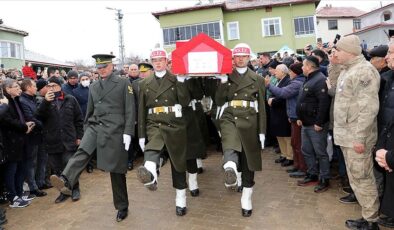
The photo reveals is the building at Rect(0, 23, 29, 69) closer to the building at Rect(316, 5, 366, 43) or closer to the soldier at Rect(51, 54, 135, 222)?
the soldier at Rect(51, 54, 135, 222)

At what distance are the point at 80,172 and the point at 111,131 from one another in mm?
659

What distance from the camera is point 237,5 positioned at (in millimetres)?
33844

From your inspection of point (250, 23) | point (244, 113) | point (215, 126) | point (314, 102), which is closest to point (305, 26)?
point (250, 23)

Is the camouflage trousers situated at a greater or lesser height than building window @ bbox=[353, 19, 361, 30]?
lesser

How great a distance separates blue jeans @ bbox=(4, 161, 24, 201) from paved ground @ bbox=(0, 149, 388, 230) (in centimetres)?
27

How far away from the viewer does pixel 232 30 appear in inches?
1321

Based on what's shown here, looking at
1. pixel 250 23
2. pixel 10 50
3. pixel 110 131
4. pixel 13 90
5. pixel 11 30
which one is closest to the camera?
pixel 110 131

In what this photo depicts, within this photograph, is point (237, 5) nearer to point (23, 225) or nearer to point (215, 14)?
point (215, 14)

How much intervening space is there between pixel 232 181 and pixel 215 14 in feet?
97.8

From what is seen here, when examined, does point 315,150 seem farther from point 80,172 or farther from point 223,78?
point 80,172

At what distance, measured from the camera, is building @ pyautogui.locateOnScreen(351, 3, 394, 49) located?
3253 centimetres

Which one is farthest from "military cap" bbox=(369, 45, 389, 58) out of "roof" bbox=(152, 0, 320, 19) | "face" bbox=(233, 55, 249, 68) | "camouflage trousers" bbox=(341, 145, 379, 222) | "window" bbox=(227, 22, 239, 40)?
"window" bbox=(227, 22, 239, 40)

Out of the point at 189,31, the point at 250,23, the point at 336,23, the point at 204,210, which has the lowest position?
the point at 204,210

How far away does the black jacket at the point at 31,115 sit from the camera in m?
5.59
